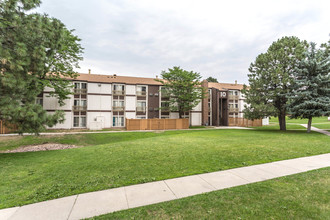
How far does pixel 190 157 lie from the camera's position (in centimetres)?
702

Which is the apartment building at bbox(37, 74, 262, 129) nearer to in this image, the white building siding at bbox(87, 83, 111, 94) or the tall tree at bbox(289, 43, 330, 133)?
the white building siding at bbox(87, 83, 111, 94)

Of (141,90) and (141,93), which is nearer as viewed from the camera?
(141,93)

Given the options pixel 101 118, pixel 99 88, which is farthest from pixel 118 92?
pixel 101 118

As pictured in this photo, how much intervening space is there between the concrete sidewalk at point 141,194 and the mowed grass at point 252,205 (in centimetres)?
30

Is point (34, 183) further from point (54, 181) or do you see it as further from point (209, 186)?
point (209, 186)

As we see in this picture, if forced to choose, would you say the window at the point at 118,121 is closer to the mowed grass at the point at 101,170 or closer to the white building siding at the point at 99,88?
the white building siding at the point at 99,88

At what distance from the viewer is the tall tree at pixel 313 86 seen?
15.0 metres

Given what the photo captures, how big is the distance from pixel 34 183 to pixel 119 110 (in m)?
22.7

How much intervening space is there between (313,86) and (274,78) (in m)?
3.48

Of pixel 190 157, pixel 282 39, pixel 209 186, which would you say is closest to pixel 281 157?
pixel 190 157

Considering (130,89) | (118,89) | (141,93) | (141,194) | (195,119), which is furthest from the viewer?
(195,119)

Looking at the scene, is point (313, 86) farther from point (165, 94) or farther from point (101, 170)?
point (101, 170)

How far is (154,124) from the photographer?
24.3 m

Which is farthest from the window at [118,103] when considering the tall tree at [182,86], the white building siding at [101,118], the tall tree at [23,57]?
the tall tree at [23,57]
